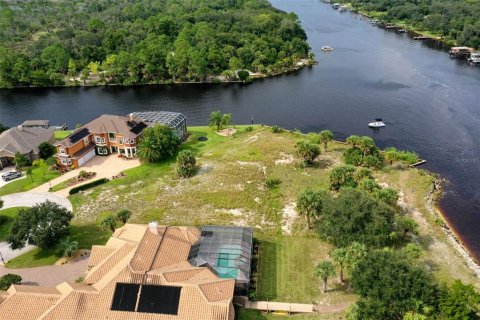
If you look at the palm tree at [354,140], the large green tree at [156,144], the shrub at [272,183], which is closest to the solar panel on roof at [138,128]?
the large green tree at [156,144]

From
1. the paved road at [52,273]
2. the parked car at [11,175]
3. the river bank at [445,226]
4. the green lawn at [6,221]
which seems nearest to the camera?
the paved road at [52,273]

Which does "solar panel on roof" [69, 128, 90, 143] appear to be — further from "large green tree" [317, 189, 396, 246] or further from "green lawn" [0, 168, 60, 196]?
"large green tree" [317, 189, 396, 246]

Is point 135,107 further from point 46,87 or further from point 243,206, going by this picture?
point 243,206

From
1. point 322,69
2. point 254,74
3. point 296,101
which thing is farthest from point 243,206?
point 322,69

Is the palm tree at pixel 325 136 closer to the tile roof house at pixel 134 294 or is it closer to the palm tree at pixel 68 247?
the tile roof house at pixel 134 294

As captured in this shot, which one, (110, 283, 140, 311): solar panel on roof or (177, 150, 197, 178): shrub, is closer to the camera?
(110, 283, 140, 311): solar panel on roof

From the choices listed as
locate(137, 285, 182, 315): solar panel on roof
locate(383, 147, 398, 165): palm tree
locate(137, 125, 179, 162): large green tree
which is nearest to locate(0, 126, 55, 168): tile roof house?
locate(137, 125, 179, 162): large green tree
